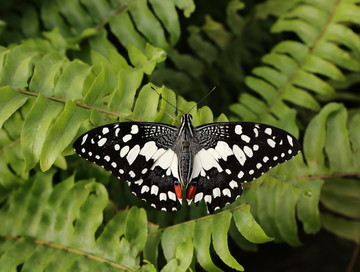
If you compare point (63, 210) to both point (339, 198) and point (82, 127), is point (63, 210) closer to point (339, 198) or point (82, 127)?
point (82, 127)

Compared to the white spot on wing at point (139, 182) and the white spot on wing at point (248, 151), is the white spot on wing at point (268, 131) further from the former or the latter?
the white spot on wing at point (139, 182)

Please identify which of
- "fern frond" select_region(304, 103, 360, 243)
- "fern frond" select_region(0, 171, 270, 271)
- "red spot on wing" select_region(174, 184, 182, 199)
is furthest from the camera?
"fern frond" select_region(304, 103, 360, 243)

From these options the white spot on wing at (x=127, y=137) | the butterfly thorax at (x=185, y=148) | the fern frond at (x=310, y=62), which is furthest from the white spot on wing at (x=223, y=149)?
the fern frond at (x=310, y=62)

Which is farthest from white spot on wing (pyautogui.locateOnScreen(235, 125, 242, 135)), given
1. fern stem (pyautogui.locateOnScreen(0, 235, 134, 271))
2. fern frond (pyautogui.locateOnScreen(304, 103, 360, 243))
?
fern stem (pyautogui.locateOnScreen(0, 235, 134, 271))

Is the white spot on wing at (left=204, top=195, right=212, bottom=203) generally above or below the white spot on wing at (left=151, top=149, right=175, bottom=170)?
below

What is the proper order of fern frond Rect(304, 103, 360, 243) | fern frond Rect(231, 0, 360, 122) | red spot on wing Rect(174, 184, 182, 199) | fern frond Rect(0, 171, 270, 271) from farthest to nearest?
fern frond Rect(231, 0, 360, 122) → fern frond Rect(304, 103, 360, 243) → red spot on wing Rect(174, 184, 182, 199) → fern frond Rect(0, 171, 270, 271)

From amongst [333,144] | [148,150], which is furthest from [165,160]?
[333,144]

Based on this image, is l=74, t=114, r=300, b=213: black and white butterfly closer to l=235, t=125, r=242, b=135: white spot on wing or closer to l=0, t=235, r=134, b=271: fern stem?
l=235, t=125, r=242, b=135: white spot on wing
